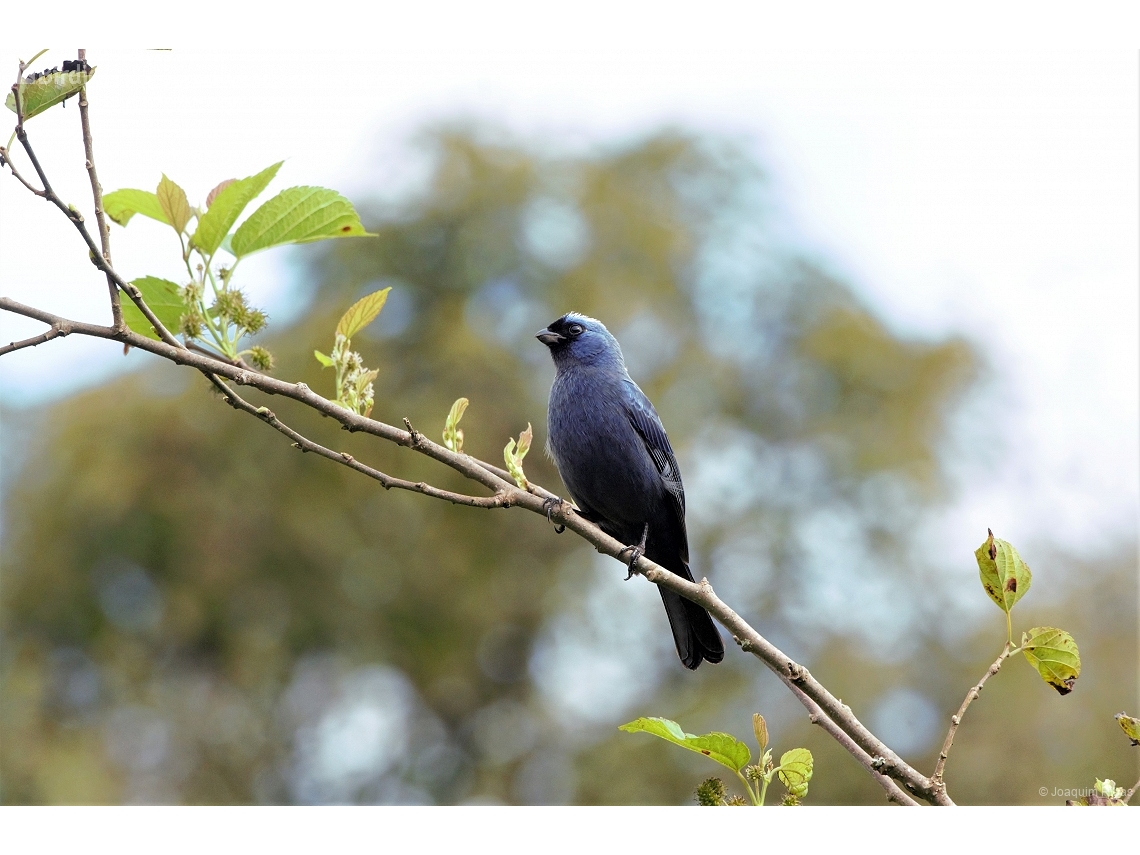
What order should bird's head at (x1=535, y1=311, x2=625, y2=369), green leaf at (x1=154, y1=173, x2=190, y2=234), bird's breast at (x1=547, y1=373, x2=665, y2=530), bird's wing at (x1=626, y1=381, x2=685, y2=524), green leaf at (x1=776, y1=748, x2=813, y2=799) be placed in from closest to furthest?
green leaf at (x1=776, y1=748, x2=813, y2=799), green leaf at (x1=154, y1=173, x2=190, y2=234), bird's breast at (x1=547, y1=373, x2=665, y2=530), bird's wing at (x1=626, y1=381, x2=685, y2=524), bird's head at (x1=535, y1=311, x2=625, y2=369)

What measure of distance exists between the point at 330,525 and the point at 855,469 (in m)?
10.6

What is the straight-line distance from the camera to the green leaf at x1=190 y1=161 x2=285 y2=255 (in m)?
2.44

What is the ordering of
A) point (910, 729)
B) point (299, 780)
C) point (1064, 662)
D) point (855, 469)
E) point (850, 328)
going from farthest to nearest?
1. point (850, 328)
2. point (855, 469)
3. point (299, 780)
4. point (910, 729)
5. point (1064, 662)

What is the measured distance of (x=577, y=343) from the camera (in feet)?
15.9

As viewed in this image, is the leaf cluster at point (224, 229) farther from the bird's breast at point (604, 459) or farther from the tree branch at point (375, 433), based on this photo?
the bird's breast at point (604, 459)

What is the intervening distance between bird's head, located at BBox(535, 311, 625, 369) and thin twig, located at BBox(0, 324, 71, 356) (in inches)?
114

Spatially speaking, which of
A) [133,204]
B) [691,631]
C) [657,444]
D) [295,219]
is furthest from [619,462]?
[133,204]

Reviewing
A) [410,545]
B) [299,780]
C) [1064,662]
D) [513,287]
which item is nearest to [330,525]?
[410,545]

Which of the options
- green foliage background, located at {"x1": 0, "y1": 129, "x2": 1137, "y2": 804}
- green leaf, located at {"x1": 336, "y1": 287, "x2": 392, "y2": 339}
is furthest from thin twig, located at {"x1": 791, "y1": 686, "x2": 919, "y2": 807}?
green foliage background, located at {"x1": 0, "y1": 129, "x2": 1137, "y2": 804}

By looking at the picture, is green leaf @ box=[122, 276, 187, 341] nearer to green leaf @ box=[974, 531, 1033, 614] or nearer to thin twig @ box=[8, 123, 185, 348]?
thin twig @ box=[8, 123, 185, 348]

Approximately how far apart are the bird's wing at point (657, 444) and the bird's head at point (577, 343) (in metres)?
0.28

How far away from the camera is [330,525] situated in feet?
62.7

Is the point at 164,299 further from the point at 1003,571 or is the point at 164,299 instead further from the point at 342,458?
the point at 1003,571

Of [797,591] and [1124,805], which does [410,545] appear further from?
[1124,805]
